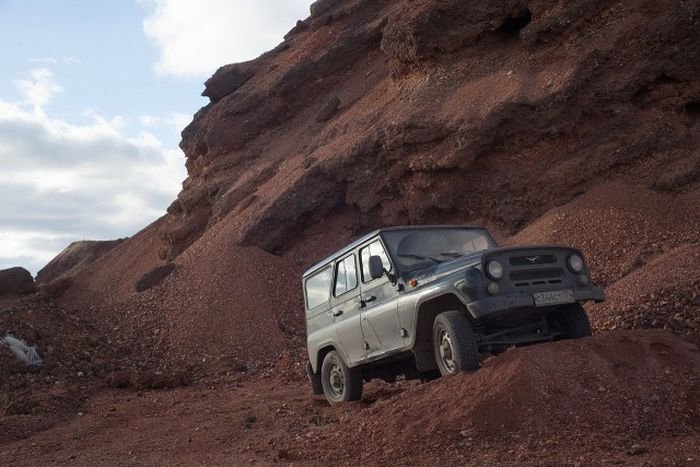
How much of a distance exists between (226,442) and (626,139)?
14019 millimetres

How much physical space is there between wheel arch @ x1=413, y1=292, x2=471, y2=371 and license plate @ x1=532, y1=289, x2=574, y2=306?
0.89 metres

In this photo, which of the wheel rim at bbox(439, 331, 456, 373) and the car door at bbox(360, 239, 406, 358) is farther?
the car door at bbox(360, 239, 406, 358)

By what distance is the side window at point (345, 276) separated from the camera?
402 inches

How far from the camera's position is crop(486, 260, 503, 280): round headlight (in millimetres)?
8109

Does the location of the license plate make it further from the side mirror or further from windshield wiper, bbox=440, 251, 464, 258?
the side mirror

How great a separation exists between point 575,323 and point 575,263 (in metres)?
0.70

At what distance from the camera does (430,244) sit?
965 centimetres

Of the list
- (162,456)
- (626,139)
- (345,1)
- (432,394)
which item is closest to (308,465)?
(432,394)

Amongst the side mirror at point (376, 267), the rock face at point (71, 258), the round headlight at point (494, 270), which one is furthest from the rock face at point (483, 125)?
the rock face at point (71, 258)

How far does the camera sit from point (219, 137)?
32.4 m

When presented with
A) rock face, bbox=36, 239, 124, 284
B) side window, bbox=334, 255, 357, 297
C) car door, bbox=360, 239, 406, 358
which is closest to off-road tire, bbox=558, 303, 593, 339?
car door, bbox=360, 239, 406, 358

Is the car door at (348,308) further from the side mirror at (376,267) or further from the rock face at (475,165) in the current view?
the rock face at (475,165)

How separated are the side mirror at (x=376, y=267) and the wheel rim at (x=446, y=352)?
115 centimetres

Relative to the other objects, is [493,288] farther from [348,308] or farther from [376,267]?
[348,308]
